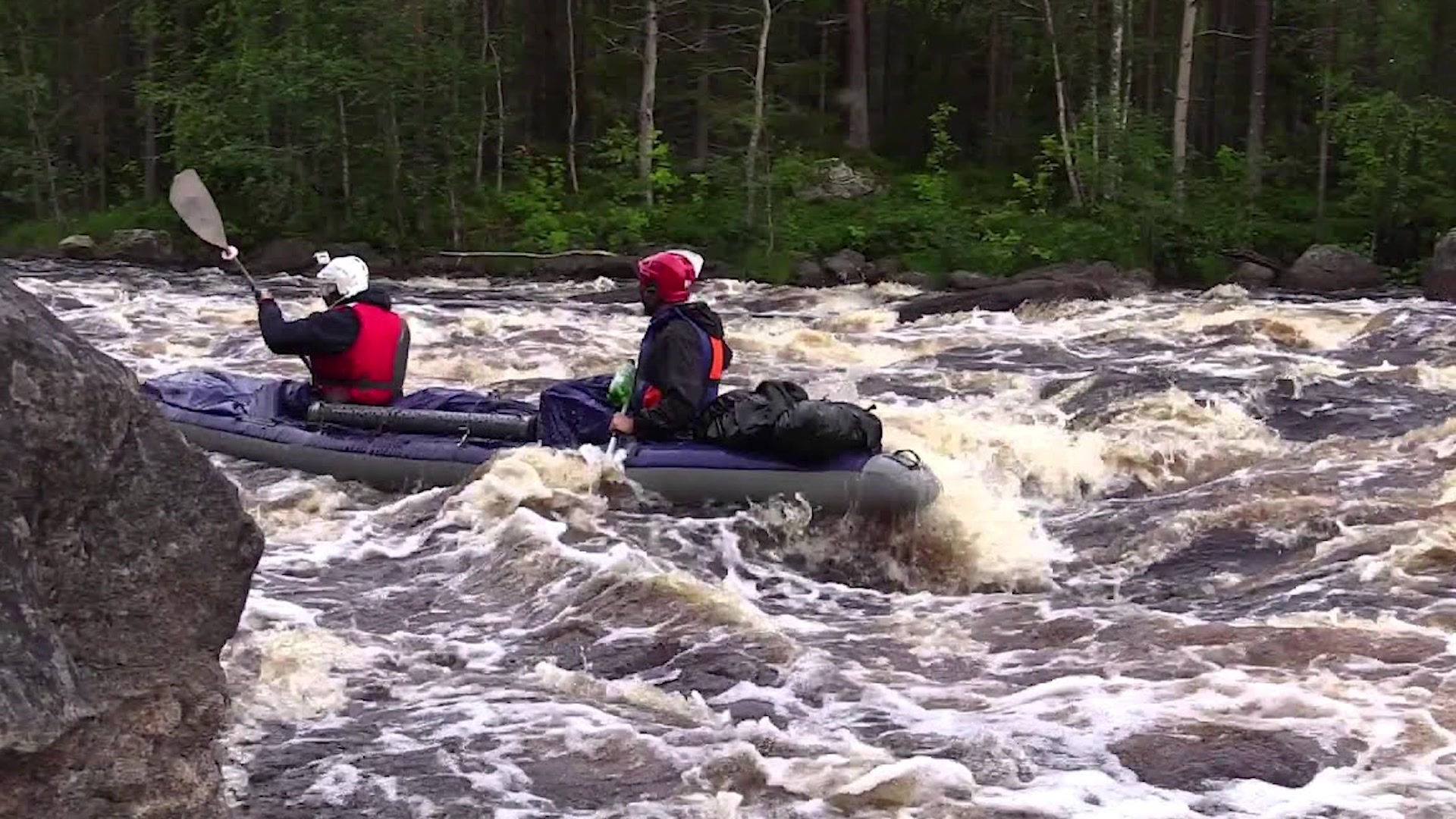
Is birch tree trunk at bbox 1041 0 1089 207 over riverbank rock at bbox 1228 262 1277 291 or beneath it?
over

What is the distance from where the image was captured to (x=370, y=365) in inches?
296

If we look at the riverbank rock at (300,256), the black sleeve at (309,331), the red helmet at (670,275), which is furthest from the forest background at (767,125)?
the red helmet at (670,275)

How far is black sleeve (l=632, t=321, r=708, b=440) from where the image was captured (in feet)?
21.7

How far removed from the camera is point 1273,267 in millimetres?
18156

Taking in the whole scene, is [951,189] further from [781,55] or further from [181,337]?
[181,337]

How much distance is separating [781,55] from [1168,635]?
2027 cm

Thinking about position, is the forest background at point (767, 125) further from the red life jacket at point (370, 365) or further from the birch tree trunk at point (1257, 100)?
the red life jacket at point (370, 365)

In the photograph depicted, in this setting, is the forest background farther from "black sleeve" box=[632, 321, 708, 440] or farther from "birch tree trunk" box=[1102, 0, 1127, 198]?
"black sleeve" box=[632, 321, 708, 440]

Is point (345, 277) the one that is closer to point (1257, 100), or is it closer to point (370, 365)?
point (370, 365)

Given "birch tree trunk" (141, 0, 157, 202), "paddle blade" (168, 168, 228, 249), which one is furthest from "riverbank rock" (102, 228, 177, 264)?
"paddle blade" (168, 168, 228, 249)

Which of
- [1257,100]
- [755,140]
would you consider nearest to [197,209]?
[755,140]

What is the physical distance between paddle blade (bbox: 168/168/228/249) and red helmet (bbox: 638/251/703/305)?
103 inches

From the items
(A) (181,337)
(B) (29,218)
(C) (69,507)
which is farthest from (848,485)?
(B) (29,218)

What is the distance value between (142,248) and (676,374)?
53.8ft
